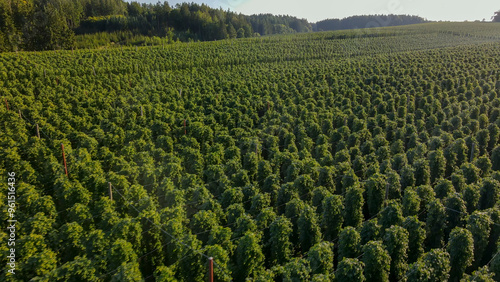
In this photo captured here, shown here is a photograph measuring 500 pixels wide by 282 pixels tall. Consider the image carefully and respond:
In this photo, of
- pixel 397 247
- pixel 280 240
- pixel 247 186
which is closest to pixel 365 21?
pixel 247 186

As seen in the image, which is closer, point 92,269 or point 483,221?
point 92,269

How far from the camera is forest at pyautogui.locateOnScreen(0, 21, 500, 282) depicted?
8.21 metres

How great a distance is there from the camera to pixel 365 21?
16862cm

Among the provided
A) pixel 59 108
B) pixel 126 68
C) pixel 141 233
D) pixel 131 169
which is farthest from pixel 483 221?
pixel 126 68

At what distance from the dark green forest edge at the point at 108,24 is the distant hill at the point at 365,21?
162 ft

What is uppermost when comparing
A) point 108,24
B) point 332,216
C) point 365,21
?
point 365,21

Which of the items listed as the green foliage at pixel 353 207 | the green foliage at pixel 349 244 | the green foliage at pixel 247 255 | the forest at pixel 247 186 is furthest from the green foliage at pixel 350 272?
the green foliage at pixel 353 207

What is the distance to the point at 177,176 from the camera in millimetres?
12891

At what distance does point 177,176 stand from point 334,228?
6335 mm

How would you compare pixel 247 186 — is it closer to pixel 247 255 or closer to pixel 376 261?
pixel 247 255

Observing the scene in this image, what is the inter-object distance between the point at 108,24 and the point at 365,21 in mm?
133045

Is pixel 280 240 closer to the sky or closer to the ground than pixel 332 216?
closer to the ground

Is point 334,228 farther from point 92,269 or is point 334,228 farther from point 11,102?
point 11,102

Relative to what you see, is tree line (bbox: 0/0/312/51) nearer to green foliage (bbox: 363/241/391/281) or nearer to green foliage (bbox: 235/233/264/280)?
green foliage (bbox: 235/233/264/280)
